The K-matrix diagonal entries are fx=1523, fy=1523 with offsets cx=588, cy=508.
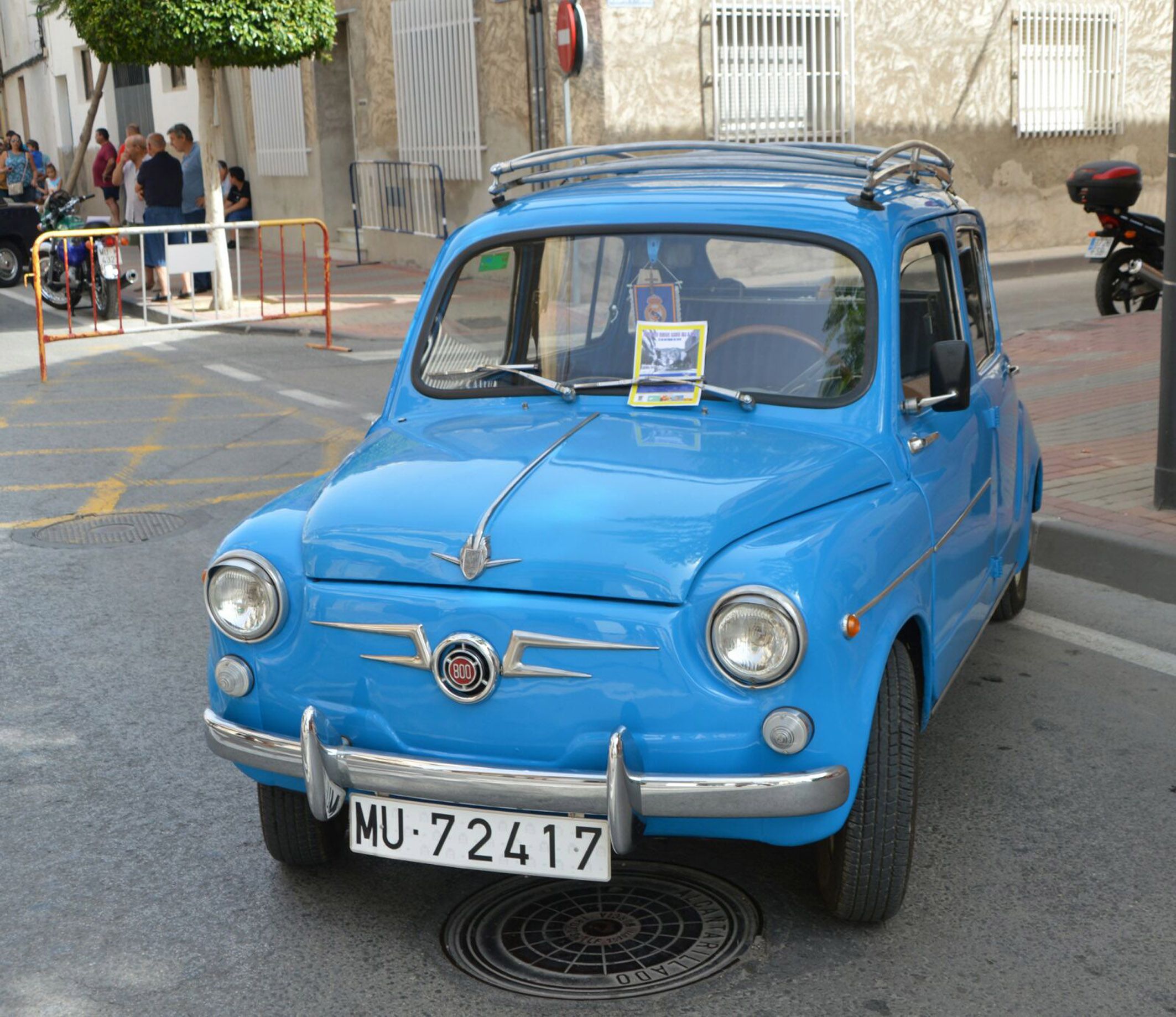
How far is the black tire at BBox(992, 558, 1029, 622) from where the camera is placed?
229 inches

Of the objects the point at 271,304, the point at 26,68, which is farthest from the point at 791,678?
the point at 26,68

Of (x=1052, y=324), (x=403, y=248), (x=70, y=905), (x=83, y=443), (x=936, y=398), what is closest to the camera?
(x=70, y=905)

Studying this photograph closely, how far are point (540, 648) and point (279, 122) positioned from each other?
2271cm

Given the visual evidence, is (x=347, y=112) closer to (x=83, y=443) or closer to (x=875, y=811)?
(x=83, y=443)

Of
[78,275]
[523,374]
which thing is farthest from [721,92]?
[523,374]

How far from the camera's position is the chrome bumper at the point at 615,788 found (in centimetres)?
314

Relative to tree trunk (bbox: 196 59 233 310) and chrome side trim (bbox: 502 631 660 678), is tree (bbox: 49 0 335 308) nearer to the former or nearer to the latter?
tree trunk (bbox: 196 59 233 310)

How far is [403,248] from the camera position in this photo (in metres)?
21.2

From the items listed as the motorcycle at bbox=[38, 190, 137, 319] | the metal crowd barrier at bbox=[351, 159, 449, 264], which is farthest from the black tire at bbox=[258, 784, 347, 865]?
the metal crowd barrier at bbox=[351, 159, 449, 264]

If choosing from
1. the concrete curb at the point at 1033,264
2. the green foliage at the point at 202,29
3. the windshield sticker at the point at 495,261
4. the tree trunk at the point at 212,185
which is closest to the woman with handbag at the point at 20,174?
the green foliage at the point at 202,29

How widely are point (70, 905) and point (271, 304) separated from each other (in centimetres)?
1387

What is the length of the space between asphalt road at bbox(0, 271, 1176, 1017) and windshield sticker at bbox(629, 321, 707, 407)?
1.19 meters

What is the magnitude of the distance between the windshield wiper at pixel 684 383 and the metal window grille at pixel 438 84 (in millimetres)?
15308

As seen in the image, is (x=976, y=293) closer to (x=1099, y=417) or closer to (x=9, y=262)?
(x=1099, y=417)
